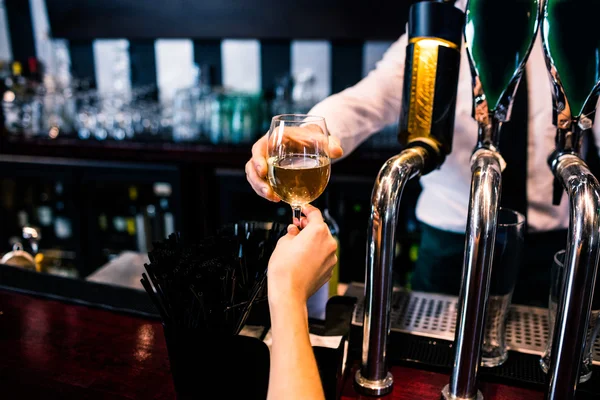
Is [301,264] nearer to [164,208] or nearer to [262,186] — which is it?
[262,186]

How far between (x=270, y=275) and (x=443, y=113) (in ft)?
1.49

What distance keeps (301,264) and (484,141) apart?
41 centimetres

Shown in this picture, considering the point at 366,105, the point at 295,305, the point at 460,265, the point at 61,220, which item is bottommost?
the point at 61,220

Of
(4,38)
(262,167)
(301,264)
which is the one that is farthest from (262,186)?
(4,38)

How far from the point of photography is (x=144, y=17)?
3.13 m

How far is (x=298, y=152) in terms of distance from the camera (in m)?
0.84

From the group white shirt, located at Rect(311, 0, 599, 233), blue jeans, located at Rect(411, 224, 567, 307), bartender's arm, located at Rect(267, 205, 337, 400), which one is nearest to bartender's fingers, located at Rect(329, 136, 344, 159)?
bartender's arm, located at Rect(267, 205, 337, 400)

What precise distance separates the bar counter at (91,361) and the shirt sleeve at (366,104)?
0.62 meters

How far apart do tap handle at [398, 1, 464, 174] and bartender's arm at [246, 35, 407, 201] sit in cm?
33

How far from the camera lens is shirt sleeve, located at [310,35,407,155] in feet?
4.35

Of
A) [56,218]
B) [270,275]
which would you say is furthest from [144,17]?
[270,275]

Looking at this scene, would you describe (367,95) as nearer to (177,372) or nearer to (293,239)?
(293,239)

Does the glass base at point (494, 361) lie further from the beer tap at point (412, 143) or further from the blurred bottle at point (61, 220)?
the blurred bottle at point (61, 220)

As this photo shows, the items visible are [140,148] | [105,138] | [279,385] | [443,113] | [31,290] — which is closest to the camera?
[279,385]
